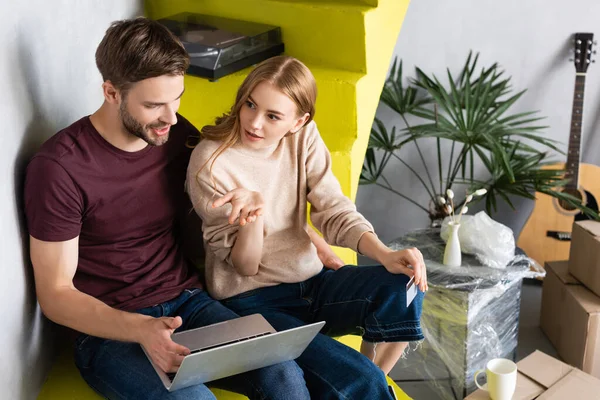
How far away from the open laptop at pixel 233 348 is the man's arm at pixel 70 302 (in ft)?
0.30

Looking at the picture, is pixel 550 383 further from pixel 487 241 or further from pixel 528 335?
pixel 528 335

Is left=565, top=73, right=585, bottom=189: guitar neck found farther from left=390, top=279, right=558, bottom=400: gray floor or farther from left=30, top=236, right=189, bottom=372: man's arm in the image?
left=30, top=236, right=189, bottom=372: man's arm

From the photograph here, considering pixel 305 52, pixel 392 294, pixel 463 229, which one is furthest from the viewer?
pixel 463 229

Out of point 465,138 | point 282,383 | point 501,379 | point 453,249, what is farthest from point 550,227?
point 282,383

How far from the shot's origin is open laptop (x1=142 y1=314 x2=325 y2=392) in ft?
4.71

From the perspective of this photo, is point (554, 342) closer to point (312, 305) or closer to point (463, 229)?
point (463, 229)

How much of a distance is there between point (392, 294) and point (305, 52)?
41.7 inches

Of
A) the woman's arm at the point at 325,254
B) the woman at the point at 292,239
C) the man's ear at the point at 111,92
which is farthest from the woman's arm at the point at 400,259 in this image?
the man's ear at the point at 111,92

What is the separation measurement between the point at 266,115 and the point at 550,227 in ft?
7.01

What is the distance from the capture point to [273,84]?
5.70 feet

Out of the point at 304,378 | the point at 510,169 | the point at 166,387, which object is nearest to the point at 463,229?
the point at 510,169

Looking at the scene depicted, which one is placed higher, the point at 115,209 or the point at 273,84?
the point at 273,84

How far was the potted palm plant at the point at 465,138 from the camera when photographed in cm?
306

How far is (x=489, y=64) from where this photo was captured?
3.44 m
